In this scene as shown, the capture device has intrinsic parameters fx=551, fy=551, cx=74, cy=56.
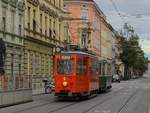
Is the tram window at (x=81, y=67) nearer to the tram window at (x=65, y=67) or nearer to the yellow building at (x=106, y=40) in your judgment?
the tram window at (x=65, y=67)

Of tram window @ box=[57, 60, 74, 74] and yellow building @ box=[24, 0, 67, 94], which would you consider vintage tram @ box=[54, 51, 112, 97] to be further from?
yellow building @ box=[24, 0, 67, 94]

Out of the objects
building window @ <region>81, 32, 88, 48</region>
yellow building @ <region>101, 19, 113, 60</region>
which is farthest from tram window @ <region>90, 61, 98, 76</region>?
yellow building @ <region>101, 19, 113, 60</region>

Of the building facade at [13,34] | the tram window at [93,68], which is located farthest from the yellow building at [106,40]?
the tram window at [93,68]

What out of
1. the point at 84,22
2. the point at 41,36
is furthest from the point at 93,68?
the point at 84,22

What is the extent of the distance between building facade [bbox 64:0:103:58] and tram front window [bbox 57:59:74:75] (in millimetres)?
55913

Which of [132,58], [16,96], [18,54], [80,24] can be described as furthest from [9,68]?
[132,58]

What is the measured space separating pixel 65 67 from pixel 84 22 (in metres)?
62.9

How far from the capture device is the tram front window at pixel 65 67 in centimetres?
3372

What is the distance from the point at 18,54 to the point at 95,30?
2134 inches

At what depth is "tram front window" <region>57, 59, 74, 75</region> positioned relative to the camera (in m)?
33.7

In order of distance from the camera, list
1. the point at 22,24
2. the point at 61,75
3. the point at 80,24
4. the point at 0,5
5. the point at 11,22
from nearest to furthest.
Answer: the point at 61,75, the point at 0,5, the point at 11,22, the point at 22,24, the point at 80,24

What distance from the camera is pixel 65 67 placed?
33.9 meters

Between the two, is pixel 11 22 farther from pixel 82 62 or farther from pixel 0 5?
pixel 82 62

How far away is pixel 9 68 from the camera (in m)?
45.6
